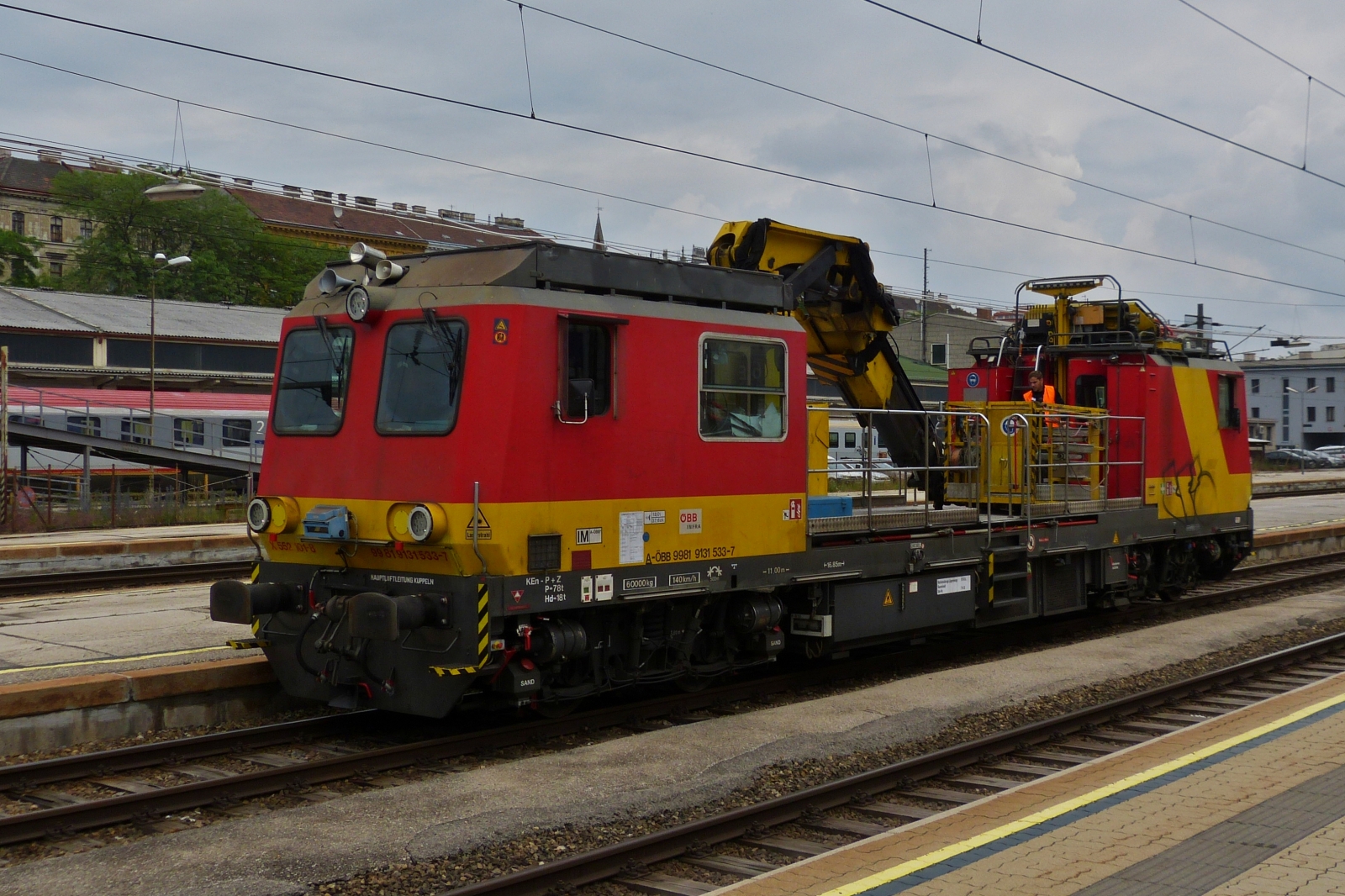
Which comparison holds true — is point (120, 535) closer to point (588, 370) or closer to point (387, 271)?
point (387, 271)

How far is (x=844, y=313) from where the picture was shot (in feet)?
41.5

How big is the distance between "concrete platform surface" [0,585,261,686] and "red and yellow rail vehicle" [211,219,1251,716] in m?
2.17

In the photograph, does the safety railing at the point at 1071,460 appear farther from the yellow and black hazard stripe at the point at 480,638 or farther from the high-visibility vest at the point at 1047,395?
the yellow and black hazard stripe at the point at 480,638

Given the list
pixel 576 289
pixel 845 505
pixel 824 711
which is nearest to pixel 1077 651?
pixel 845 505

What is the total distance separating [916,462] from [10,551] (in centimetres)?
1530

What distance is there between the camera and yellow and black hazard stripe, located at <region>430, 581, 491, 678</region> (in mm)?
8289

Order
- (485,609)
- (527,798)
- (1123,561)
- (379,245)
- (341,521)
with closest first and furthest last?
1. (527,798)
2. (485,609)
3. (341,521)
4. (1123,561)
5. (379,245)

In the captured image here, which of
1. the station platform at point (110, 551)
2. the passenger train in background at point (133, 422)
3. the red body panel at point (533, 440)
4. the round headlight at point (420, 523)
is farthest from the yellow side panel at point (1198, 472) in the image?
the passenger train in background at point (133, 422)

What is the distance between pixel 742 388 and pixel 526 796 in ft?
13.3

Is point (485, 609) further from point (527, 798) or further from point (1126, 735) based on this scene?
point (1126, 735)

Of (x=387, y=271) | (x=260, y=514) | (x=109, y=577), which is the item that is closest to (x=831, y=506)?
(x=387, y=271)

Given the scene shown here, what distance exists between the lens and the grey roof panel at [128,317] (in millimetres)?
46875

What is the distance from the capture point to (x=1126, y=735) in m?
9.84

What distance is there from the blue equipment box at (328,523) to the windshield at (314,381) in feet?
2.17
